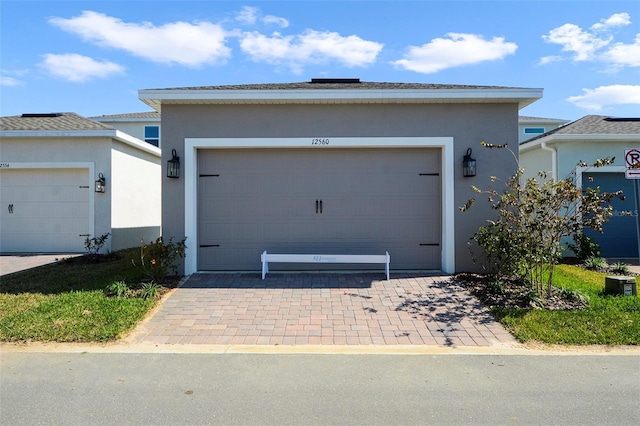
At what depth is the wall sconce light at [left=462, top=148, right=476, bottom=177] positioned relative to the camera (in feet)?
24.3

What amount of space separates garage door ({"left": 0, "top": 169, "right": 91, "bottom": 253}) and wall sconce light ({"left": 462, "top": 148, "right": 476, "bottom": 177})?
954cm

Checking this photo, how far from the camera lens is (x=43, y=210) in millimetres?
10664

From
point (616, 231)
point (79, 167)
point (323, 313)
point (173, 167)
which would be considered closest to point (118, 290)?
point (173, 167)

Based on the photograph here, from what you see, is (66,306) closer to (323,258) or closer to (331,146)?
(323,258)

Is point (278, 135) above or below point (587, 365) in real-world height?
above

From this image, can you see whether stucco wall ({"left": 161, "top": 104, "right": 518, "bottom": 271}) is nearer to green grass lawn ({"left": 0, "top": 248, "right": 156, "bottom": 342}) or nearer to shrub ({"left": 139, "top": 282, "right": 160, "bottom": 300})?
shrub ({"left": 139, "top": 282, "right": 160, "bottom": 300})

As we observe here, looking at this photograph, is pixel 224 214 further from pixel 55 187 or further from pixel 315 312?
pixel 55 187

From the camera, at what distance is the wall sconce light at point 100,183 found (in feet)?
Answer: 33.6

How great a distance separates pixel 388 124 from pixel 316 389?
5488 mm

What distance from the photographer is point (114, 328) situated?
4.91 m

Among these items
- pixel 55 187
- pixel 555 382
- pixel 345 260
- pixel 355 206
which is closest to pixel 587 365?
pixel 555 382

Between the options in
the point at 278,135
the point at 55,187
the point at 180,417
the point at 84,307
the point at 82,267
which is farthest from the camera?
the point at 55,187

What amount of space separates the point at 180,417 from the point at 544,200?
554 centimetres

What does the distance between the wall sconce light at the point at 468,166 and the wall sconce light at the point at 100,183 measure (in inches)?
354
